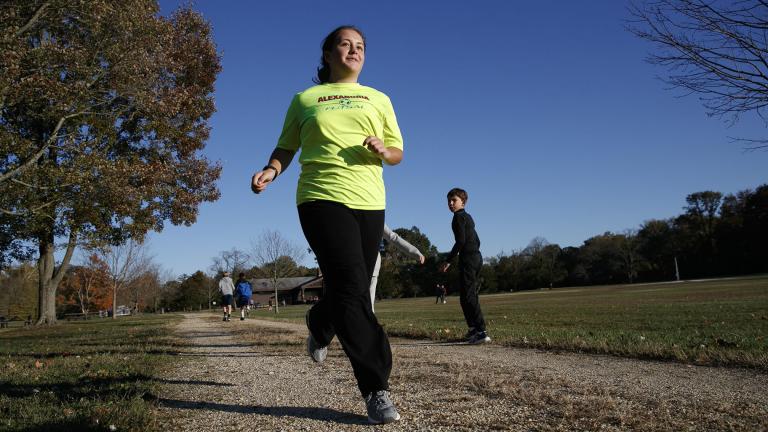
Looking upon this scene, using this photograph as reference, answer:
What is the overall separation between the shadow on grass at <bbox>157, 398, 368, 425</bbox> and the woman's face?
210cm

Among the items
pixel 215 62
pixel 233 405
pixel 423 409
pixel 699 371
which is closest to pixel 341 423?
pixel 423 409

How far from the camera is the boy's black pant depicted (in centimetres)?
686

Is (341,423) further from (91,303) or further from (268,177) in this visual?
(91,303)

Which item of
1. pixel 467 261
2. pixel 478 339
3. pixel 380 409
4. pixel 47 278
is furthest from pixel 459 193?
pixel 47 278

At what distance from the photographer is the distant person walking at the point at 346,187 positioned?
2.73 metres

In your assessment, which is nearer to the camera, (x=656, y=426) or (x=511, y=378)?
(x=656, y=426)

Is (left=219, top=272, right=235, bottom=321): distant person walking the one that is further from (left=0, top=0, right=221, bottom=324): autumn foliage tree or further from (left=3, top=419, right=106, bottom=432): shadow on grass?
(left=3, top=419, right=106, bottom=432): shadow on grass

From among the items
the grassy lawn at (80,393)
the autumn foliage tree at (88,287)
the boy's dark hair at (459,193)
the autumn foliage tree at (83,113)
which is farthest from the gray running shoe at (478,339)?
the autumn foliage tree at (88,287)

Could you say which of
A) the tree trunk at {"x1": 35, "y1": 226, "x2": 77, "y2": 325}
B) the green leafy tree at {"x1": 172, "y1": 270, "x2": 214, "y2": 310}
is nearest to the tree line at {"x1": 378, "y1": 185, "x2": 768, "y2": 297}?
the green leafy tree at {"x1": 172, "y1": 270, "x2": 214, "y2": 310}

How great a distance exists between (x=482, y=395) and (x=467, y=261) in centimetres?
389

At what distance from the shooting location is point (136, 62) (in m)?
14.1

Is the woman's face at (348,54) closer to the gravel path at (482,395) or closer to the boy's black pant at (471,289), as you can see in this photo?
the gravel path at (482,395)

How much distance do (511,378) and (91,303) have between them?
295 feet

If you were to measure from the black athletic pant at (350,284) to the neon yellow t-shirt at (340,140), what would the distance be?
0.09m
